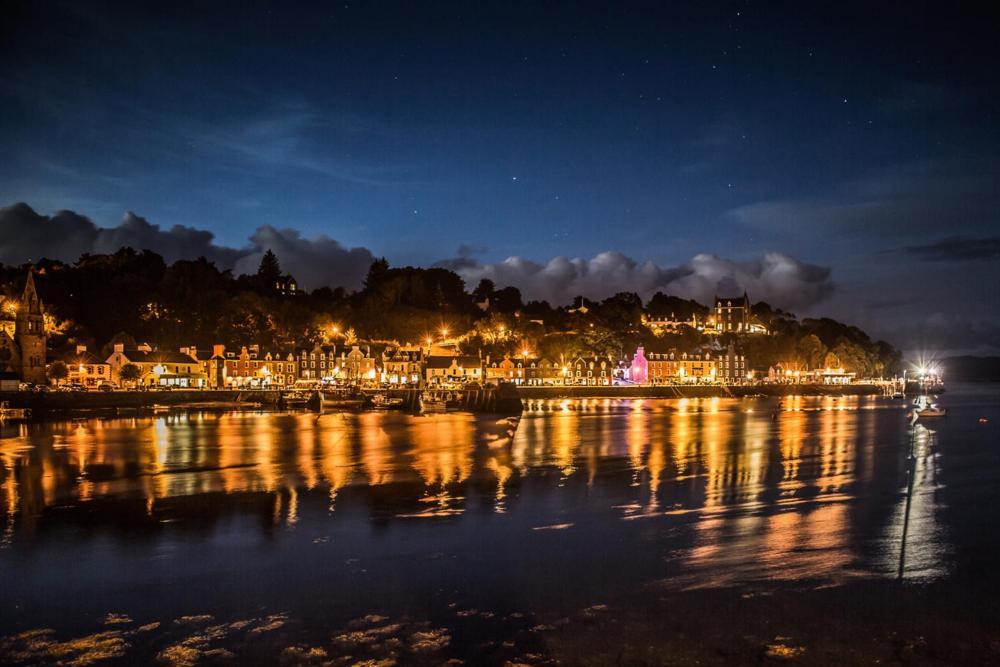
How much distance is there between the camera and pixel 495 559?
14.0 meters

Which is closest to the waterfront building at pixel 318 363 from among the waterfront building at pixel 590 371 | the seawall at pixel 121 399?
the seawall at pixel 121 399

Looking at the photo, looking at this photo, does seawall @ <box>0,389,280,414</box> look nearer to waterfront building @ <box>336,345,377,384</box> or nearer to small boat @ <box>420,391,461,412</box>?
small boat @ <box>420,391,461,412</box>

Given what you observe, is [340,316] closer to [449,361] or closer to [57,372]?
[449,361]

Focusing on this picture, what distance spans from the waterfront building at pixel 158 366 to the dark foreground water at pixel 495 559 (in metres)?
53.6

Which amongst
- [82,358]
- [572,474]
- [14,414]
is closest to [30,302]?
[82,358]

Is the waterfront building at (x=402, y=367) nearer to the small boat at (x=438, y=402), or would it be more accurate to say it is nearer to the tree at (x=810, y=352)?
the small boat at (x=438, y=402)

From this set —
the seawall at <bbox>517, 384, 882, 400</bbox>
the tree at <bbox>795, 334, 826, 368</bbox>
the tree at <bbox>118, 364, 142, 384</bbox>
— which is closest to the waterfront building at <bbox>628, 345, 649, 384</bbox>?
the seawall at <bbox>517, 384, 882, 400</bbox>

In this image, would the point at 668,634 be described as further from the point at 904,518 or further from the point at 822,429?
the point at 822,429

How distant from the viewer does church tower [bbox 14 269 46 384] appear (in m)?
69.9

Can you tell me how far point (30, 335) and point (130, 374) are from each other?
10597 millimetres

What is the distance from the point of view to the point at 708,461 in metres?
29.0

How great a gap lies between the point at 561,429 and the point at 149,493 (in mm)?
27583

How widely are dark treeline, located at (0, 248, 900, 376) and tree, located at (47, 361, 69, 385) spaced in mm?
6463

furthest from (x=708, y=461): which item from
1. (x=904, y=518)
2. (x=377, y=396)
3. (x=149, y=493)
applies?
(x=377, y=396)
